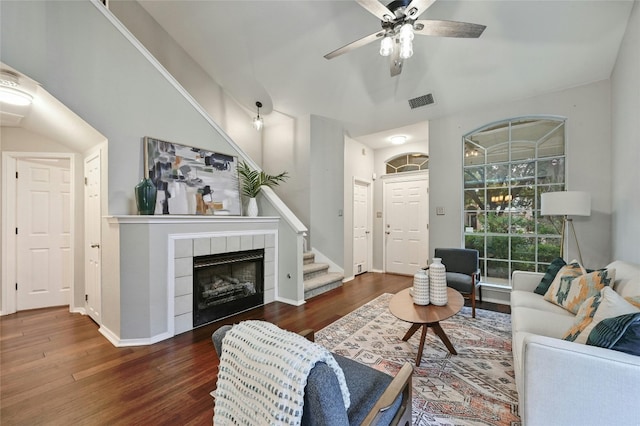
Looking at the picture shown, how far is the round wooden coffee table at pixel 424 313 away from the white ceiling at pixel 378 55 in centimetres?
284

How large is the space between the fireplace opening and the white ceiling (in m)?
2.73

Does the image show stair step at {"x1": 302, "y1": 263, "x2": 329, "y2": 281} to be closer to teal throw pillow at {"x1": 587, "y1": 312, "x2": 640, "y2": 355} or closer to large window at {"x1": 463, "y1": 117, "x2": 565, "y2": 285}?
large window at {"x1": 463, "y1": 117, "x2": 565, "y2": 285}

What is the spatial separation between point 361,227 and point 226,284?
10.7 ft

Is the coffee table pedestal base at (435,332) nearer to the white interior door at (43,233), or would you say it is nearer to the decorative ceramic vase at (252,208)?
the decorative ceramic vase at (252,208)

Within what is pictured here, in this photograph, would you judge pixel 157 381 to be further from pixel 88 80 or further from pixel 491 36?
pixel 491 36

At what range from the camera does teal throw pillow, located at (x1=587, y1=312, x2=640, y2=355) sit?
113 cm

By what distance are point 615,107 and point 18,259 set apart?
24.0 feet

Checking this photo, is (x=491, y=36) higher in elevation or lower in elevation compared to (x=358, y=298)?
higher

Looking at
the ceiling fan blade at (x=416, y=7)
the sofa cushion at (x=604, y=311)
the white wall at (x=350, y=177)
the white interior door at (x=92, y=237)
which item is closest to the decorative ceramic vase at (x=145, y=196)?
the white interior door at (x=92, y=237)

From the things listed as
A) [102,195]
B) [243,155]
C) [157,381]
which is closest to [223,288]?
[157,381]

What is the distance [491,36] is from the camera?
285 centimetres

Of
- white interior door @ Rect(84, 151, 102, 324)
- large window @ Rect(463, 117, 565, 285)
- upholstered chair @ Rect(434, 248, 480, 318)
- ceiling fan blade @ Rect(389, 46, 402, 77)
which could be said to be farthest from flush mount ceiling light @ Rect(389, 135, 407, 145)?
white interior door @ Rect(84, 151, 102, 324)

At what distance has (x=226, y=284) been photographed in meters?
3.30

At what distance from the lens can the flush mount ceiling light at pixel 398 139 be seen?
5.17m
